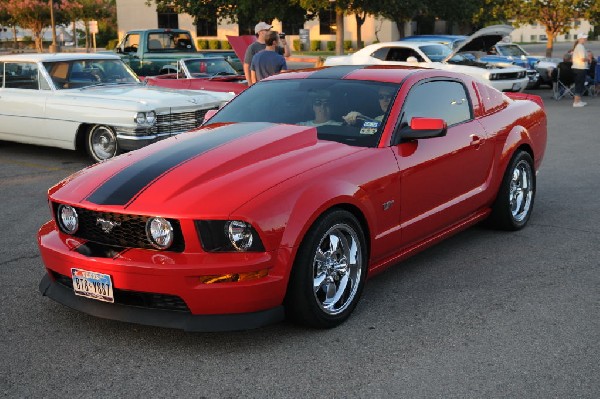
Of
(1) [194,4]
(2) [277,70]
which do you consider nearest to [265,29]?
(2) [277,70]

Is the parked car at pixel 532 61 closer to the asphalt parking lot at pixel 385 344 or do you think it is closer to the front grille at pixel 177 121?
the front grille at pixel 177 121

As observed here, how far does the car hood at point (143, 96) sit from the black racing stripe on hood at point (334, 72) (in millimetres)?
4700

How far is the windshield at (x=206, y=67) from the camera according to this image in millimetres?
14383

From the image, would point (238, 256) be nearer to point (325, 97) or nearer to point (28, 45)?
point (325, 97)

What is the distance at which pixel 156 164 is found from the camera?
4.61 m

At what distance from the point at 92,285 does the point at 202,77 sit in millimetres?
Answer: 10469

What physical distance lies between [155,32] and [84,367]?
1564cm

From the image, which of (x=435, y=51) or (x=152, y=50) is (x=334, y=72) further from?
(x=435, y=51)

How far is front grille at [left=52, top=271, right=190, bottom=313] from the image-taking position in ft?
13.4

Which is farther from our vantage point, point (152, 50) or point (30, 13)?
point (30, 13)

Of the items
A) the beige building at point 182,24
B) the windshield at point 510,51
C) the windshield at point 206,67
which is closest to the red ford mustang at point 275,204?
the windshield at point 206,67

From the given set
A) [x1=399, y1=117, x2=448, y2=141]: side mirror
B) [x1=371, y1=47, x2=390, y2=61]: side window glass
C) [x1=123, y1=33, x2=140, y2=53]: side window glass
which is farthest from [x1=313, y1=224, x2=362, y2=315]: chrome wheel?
[x1=123, y1=33, x2=140, y2=53]: side window glass

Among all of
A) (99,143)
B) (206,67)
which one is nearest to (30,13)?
(206,67)

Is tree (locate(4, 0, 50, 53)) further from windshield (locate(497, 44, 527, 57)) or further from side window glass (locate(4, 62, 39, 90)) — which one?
side window glass (locate(4, 62, 39, 90))
